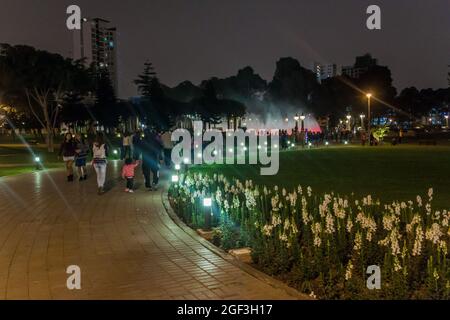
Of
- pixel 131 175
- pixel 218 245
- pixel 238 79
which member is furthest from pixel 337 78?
pixel 218 245

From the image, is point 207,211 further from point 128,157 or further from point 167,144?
point 167,144

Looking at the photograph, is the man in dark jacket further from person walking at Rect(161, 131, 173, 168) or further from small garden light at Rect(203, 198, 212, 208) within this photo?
small garden light at Rect(203, 198, 212, 208)

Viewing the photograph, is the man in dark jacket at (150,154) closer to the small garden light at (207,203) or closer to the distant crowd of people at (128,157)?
the distant crowd of people at (128,157)

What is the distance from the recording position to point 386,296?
5309 millimetres

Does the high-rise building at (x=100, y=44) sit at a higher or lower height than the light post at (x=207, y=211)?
higher

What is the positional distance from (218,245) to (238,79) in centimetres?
9357

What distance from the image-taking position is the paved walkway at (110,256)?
578 cm

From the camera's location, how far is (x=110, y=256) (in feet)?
24.3

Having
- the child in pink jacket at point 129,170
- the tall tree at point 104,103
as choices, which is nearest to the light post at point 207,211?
the child in pink jacket at point 129,170

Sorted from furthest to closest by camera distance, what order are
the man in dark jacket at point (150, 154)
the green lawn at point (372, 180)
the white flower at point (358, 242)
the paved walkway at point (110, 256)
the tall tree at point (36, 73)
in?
the tall tree at point (36, 73) < the man in dark jacket at point (150, 154) < the green lawn at point (372, 180) < the white flower at point (358, 242) < the paved walkway at point (110, 256)

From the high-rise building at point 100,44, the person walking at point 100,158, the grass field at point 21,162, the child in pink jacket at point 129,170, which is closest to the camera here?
the person walking at point 100,158

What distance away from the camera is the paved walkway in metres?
5.78

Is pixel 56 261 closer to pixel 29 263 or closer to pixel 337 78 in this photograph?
pixel 29 263

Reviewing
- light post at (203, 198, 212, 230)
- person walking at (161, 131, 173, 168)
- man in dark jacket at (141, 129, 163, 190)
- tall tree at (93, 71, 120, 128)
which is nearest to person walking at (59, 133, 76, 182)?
man in dark jacket at (141, 129, 163, 190)
